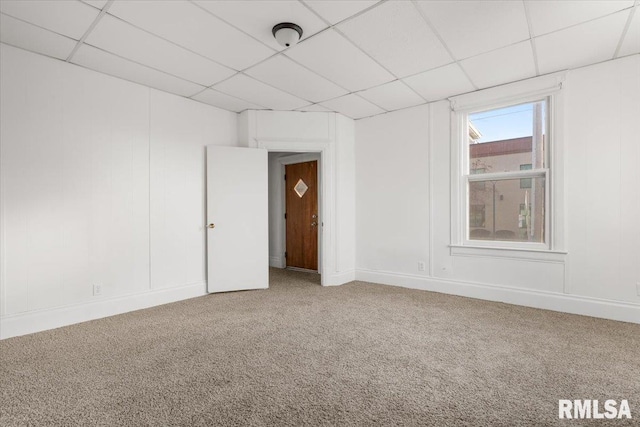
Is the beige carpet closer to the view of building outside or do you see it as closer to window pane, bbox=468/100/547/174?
the view of building outside

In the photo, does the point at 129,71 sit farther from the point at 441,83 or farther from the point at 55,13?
the point at 441,83

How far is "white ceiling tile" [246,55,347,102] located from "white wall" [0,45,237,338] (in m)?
1.34

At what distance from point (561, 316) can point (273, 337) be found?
118 inches

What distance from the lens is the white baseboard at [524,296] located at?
10.5ft

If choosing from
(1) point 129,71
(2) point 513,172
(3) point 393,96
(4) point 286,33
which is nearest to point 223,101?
(1) point 129,71

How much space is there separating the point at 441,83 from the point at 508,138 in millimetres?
1092

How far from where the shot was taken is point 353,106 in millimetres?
4586

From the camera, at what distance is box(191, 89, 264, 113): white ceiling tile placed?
13.4 ft

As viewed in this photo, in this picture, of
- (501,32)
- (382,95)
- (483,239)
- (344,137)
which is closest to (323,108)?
(344,137)

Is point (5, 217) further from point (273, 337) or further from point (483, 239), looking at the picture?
point (483, 239)

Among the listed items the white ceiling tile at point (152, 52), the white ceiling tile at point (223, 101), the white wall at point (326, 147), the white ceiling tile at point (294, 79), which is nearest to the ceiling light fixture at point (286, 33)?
the white ceiling tile at point (294, 79)

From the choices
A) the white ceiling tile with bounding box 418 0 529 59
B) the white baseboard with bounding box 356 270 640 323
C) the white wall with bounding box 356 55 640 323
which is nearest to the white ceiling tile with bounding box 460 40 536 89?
the white ceiling tile with bounding box 418 0 529 59

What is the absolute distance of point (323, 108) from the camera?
468cm

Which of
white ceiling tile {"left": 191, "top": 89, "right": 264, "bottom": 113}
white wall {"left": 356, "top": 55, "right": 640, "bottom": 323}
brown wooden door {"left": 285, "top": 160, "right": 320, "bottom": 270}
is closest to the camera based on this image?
white wall {"left": 356, "top": 55, "right": 640, "bottom": 323}
